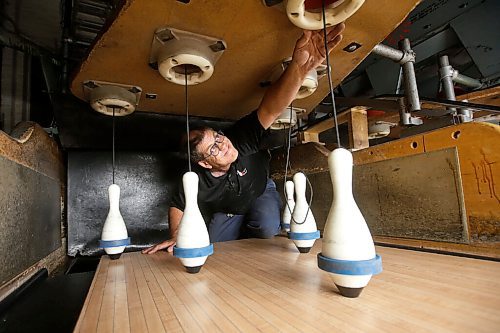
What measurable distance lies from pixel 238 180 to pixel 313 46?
88 cm

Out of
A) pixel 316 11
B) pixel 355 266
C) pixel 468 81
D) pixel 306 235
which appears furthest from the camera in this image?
pixel 468 81

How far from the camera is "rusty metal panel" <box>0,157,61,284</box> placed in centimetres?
77

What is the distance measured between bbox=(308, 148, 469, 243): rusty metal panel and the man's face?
2.14 ft

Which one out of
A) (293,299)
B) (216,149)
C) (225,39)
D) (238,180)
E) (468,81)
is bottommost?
(293,299)

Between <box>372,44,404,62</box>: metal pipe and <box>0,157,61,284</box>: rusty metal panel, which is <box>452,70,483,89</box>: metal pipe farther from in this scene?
<box>0,157,61,284</box>: rusty metal panel

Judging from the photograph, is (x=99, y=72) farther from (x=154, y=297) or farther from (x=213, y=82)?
(x=154, y=297)

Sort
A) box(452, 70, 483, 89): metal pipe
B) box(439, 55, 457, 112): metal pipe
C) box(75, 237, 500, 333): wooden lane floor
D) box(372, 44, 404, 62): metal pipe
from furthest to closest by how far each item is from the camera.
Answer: box(452, 70, 483, 89): metal pipe, box(439, 55, 457, 112): metal pipe, box(372, 44, 404, 62): metal pipe, box(75, 237, 500, 333): wooden lane floor

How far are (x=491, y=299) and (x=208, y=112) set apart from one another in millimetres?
1428

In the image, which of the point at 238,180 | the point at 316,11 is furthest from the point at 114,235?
the point at 316,11

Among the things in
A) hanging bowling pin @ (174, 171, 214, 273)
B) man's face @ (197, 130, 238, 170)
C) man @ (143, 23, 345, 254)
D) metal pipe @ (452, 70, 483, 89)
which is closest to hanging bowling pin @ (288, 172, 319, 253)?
hanging bowling pin @ (174, 171, 214, 273)

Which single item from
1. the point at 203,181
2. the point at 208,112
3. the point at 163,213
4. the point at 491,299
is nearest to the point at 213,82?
the point at 208,112

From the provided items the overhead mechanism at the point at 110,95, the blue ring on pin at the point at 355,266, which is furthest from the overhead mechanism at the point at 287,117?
the blue ring on pin at the point at 355,266

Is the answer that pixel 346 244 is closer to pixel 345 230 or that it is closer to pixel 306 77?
pixel 345 230

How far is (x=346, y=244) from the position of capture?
54 centimetres
